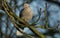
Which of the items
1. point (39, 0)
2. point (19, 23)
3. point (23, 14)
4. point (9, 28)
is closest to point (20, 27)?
point (19, 23)

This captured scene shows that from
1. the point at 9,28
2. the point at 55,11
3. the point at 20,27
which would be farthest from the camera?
the point at 55,11

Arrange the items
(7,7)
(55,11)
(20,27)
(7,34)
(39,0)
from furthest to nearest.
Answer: (55,11), (39,0), (7,34), (20,27), (7,7)

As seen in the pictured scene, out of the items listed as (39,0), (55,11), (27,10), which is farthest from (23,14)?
(55,11)

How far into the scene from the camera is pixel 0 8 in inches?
108

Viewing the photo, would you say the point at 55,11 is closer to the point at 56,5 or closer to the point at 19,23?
the point at 56,5

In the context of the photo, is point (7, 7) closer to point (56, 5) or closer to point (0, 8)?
point (0, 8)

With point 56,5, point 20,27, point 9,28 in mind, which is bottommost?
point 20,27

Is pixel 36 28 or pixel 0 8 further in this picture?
pixel 36 28

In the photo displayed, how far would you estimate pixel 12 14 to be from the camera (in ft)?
9.08

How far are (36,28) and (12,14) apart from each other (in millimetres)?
418

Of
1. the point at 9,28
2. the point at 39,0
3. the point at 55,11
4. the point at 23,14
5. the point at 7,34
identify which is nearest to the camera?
the point at 23,14

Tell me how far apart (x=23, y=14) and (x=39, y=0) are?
2.97 metres

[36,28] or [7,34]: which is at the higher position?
[7,34]

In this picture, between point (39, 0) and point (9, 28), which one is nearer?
point (9, 28)
